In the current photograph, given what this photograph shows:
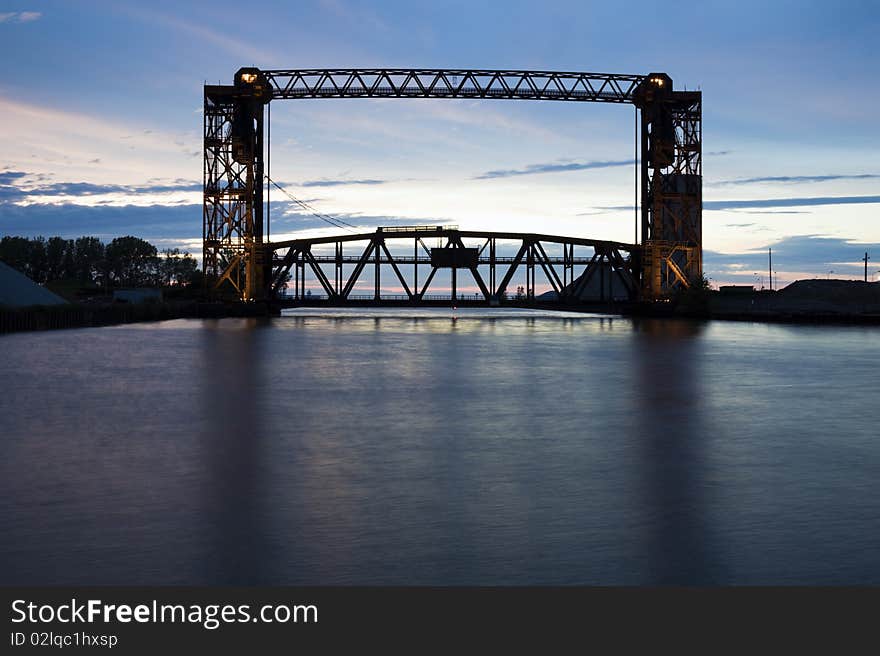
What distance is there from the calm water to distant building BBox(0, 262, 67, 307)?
55.1 metres

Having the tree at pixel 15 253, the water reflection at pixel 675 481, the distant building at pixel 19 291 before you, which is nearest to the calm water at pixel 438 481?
the water reflection at pixel 675 481

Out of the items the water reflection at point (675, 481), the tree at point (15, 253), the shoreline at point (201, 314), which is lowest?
the water reflection at point (675, 481)

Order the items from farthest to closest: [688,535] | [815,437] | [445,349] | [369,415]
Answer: [445,349], [369,415], [815,437], [688,535]

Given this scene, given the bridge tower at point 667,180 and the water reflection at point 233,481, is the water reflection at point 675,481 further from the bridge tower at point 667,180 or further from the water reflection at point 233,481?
the bridge tower at point 667,180

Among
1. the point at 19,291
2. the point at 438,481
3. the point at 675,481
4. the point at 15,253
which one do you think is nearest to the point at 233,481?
the point at 438,481

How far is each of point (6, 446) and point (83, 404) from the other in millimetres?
6552

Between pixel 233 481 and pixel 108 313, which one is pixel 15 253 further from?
pixel 233 481

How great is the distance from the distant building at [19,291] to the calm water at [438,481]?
5511 centimetres

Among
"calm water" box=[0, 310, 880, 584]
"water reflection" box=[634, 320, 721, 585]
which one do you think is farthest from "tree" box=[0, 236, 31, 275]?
"water reflection" box=[634, 320, 721, 585]

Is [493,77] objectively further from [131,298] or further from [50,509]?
[50,509]

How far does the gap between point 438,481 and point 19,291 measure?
7776 centimetres

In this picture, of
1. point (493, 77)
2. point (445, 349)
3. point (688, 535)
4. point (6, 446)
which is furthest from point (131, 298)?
point (688, 535)

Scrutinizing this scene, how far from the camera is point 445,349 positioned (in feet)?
148

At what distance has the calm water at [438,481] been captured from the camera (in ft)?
25.4
